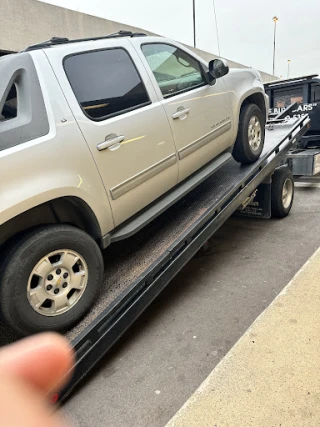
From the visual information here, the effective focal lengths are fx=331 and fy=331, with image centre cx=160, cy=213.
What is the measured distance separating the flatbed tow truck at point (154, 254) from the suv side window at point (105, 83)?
4.08 ft

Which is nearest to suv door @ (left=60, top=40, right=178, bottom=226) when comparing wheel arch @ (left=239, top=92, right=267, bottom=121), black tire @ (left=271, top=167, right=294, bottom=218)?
wheel arch @ (left=239, top=92, right=267, bottom=121)

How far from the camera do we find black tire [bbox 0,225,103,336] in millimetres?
2037

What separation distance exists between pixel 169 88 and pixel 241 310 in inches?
85.5

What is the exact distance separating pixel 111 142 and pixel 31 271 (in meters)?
1.09

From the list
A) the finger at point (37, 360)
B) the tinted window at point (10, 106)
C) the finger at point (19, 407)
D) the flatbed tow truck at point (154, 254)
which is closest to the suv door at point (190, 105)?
the flatbed tow truck at point (154, 254)

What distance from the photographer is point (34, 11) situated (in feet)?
25.6

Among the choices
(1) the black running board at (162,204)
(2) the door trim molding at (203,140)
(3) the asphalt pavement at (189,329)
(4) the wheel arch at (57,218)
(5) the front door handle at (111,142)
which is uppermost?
(5) the front door handle at (111,142)

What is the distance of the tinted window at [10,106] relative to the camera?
7.63 feet

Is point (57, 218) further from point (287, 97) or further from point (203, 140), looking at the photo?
point (287, 97)

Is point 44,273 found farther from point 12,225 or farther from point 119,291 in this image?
point 119,291

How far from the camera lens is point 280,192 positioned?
497 centimetres

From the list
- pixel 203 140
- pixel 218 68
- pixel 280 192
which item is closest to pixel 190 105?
pixel 203 140

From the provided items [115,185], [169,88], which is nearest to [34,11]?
[169,88]

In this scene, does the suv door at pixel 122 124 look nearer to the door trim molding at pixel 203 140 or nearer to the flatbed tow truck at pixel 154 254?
the door trim molding at pixel 203 140
